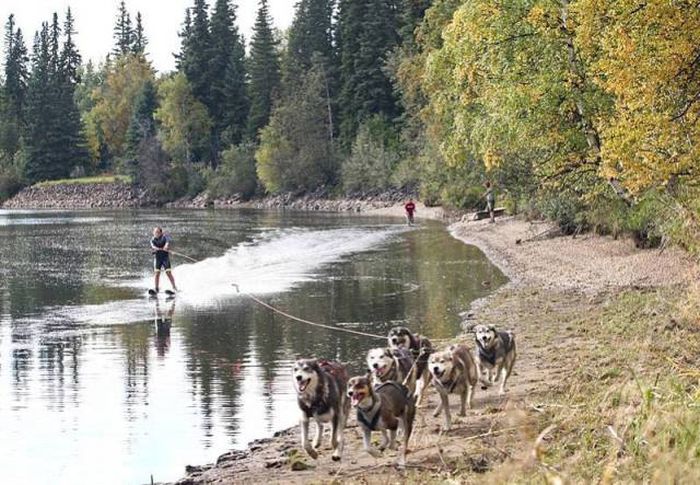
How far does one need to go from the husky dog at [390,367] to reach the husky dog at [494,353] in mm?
1242

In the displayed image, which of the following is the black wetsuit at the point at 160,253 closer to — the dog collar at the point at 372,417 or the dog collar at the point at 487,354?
the dog collar at the point at 487,354

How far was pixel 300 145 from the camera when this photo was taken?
9188 cm

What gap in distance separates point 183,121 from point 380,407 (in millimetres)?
97368

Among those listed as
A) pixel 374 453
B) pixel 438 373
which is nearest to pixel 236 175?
pixel 438 373

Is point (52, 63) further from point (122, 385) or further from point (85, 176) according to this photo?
point (122, 385)

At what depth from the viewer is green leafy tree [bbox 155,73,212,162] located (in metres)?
105

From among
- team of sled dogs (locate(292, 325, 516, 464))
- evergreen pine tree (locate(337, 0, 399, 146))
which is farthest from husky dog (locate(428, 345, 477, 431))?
evergreen pine tree (locate(337, 0, 399, 146))

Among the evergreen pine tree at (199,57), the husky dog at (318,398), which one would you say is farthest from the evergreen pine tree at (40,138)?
the husky dog at (318,398)

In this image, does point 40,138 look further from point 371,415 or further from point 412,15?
point 371,415

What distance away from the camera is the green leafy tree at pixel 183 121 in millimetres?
104625

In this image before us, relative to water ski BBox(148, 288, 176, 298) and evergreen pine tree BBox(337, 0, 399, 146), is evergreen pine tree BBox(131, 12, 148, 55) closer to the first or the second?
evergreen pine tree BBox(337, 0, 399, 146)

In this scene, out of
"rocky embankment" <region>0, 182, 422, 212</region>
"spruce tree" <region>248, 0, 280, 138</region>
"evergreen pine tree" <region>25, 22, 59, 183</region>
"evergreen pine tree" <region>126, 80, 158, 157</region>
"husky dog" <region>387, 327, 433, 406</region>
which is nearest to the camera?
"husky dog" <region>387, 327, 433, 406</region>

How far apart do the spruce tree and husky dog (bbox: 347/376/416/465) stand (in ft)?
304

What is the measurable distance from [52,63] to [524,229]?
98.9 m
